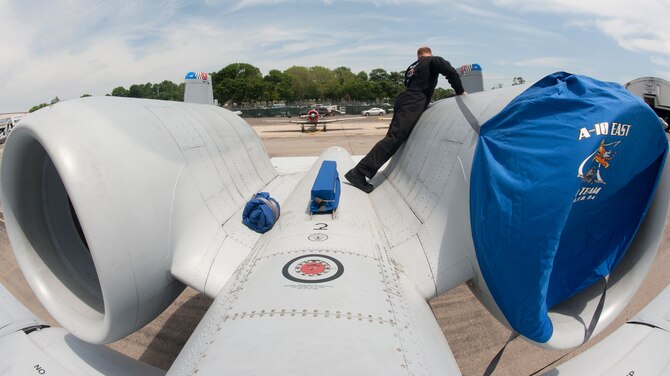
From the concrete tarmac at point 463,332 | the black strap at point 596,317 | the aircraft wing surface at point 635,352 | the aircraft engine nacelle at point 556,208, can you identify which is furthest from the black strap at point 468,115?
the concrete tarmac at point 463,332

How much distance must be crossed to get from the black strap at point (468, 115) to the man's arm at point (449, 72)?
27cm

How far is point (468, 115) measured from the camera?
12.0ft

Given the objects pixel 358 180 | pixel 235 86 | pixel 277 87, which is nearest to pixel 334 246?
pixel 358 180

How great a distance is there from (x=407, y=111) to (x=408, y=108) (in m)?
0.04

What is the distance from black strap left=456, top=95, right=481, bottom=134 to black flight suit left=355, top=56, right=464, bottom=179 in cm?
64

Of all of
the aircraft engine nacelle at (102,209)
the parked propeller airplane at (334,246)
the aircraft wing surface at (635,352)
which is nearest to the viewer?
the parked propeller airplane at (334,246)

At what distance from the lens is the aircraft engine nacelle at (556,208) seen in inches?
91.2

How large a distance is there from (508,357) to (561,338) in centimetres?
229

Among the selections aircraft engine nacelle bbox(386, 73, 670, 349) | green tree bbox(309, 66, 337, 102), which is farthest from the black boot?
green tree bbox(309, 66, 337, 102)

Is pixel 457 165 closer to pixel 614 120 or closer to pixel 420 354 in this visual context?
pixel 614 120

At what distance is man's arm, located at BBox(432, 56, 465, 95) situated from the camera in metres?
4.67

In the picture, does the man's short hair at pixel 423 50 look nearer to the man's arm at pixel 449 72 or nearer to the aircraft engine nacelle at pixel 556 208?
the man's arm at pixel 449 72

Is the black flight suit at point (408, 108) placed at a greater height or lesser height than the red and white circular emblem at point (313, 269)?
greater

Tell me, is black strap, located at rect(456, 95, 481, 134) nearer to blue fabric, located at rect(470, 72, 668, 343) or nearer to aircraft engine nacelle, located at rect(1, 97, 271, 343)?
blue fabric, located at rect(470, 72, 668, 343)
